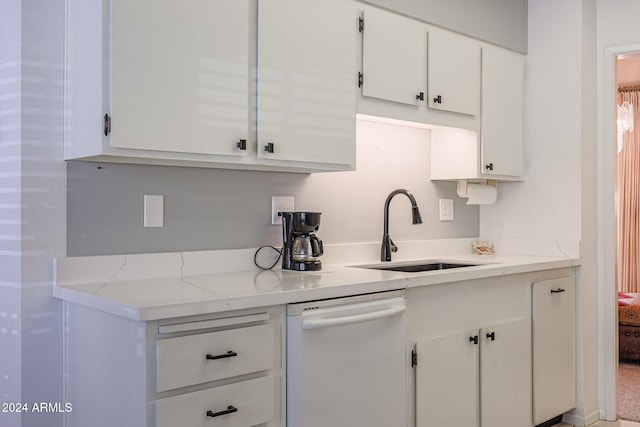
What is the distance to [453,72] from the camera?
3.04 metres

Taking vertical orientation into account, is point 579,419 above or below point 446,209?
below

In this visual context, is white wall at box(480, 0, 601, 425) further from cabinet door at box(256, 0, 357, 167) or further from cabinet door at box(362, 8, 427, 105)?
cabinet door at box(256, 0, 357, 167)

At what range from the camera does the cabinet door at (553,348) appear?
299 centimetres

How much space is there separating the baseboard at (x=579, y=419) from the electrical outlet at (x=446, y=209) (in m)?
1.22

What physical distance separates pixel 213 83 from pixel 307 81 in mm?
414

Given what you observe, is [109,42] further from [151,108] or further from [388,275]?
[388,275]

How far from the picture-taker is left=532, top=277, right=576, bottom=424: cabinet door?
9.81 feet

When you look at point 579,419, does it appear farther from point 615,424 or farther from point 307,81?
point 307,81

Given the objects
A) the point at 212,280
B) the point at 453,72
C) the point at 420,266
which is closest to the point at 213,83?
the point at 212,280

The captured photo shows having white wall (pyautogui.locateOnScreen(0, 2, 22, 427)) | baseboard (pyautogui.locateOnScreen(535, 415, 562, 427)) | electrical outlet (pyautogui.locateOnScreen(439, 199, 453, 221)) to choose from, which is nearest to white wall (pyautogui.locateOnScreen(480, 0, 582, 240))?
electrical outlet (pyautogui.locateOnScreen(439, 199, 453, 221))

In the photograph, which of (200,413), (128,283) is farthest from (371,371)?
(128,283)

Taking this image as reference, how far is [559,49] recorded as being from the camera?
340 centimetres

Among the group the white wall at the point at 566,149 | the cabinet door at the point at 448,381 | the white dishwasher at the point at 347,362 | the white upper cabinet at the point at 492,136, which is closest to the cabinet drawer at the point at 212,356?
the white dishwasher at the point at 347,362

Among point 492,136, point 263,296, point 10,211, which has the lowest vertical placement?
point 263,296
